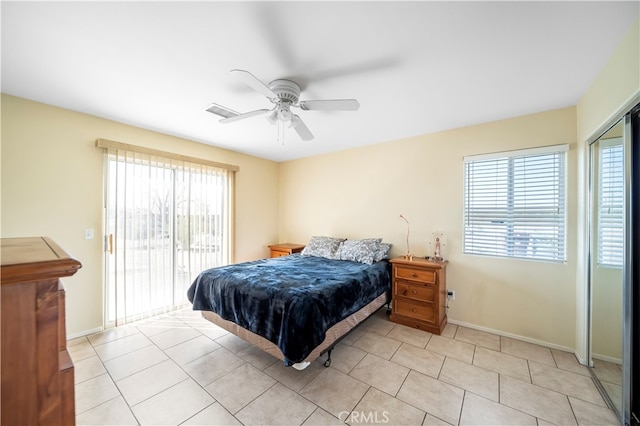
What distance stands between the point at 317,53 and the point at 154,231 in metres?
3.00

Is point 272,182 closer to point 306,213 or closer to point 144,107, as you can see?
point 306,213

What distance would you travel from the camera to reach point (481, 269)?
2.97 metres

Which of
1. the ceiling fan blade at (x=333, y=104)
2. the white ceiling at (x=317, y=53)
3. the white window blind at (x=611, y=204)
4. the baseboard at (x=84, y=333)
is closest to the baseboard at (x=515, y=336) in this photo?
the white window blind at (x=611, y=204)

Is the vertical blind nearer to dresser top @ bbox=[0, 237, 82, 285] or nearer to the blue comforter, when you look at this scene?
the blue comforter

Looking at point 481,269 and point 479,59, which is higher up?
point 479,59

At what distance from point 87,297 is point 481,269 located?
4.61 meters

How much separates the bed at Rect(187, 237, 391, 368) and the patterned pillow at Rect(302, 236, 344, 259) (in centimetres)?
42

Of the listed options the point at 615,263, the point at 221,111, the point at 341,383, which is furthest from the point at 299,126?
the point at 615,263

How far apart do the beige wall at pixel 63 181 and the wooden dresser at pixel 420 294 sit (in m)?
3.57

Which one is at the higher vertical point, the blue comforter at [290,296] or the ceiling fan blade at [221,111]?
the ceiling fan blade at [221,111]

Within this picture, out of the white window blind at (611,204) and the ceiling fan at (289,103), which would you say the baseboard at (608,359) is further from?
the ceiling fan at (289,103)

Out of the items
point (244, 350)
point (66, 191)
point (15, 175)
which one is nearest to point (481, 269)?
point (244, 350)

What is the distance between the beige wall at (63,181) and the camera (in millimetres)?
2375

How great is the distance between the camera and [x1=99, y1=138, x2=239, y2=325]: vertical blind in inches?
117
